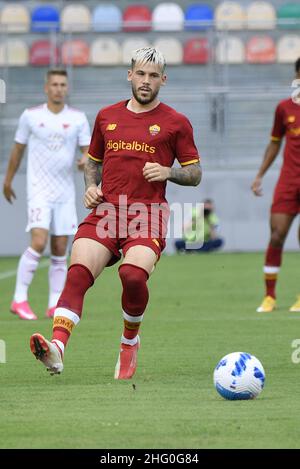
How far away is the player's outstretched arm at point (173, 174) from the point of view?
7.31m

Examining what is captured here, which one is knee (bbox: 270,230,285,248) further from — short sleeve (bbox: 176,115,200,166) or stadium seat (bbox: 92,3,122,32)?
stadium seat (bbox: 92,3,122,32)

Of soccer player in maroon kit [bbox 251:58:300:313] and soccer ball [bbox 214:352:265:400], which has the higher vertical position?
soccer player in maroon kit [bbox 251:58:300:313]

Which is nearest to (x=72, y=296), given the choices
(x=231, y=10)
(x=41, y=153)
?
(x=41, y=153)

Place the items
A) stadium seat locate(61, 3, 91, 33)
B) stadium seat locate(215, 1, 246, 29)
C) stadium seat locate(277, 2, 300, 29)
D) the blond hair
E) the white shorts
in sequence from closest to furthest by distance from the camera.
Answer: the blond hair → the white shorts → stadium seat locate(215, 1, 246, 29) → stadium seat locate(61, 3, 91, 33) → stadium seat locate(277, 2, 300, 29)

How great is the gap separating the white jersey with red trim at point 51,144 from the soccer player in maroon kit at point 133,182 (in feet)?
13.5

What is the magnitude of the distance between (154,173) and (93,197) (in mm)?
488

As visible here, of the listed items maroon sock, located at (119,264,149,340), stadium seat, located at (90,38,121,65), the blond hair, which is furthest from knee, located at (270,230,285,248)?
stadium seat, located at (90,38,121,65)

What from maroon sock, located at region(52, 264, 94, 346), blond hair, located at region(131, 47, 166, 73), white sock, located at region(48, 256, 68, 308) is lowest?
maroon sock, located at region(52, 264, 94, 346)

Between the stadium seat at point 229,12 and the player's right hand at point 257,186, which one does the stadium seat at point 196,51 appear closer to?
the stadium seat at point 229,12

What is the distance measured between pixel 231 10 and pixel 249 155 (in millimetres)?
3432

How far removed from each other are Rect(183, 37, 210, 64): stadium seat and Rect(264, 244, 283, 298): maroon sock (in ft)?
39.3

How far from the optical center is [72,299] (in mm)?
7312

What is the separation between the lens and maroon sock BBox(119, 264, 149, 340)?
7266mm
